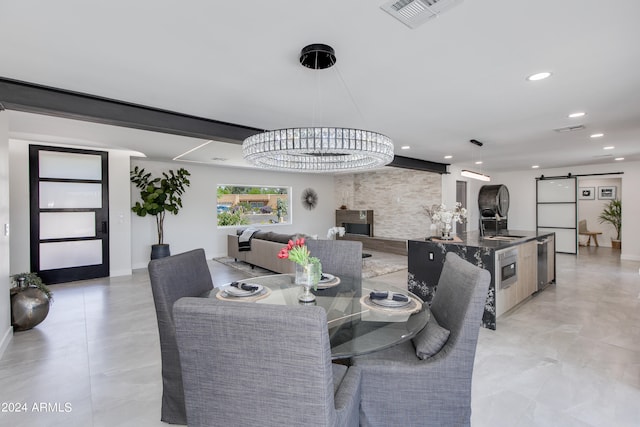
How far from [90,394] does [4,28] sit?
2343 millimetres

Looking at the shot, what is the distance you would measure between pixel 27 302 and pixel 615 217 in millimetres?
12948

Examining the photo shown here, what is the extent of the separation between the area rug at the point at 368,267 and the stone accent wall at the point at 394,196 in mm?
1841

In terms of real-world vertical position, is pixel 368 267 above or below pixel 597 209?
below

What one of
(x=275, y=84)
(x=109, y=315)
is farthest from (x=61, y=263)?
(x=275, y=84)

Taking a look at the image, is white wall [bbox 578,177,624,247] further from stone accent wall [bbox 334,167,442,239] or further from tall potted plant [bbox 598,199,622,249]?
stone accent wall [bbox 334,167,442,239]

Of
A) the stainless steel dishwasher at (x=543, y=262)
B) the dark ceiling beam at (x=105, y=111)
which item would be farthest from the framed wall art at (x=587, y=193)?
the dark ceiling beam at (x=105, y=111)

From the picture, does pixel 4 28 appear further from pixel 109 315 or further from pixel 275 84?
pixel 109 315

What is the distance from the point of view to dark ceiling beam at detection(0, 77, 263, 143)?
97.5 inches

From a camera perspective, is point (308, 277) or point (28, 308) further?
point (28, 308)

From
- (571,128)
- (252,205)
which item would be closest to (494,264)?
(571,128)

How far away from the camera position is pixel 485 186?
30.1 ft

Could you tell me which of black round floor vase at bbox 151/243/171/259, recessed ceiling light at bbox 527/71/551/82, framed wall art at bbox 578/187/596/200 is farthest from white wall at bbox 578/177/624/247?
black round floor vase at bbox 151/243/171/259

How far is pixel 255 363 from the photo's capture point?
0.94 m

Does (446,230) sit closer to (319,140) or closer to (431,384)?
(319,140)
